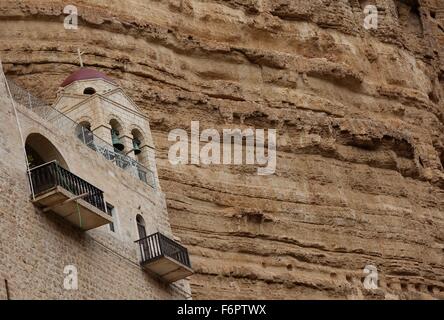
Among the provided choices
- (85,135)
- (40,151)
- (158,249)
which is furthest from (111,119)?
(158,249)

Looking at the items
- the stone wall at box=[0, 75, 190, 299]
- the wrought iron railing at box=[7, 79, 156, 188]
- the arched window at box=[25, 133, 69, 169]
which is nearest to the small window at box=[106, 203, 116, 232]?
the stone wall at box=[0, 75, 190, 299]

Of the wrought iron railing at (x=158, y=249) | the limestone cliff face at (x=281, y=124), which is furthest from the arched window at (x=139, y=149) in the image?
the limestone cliff face at (x=281, y=124)

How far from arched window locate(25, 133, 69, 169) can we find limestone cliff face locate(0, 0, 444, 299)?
8.05 meters

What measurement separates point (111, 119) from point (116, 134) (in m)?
0.31

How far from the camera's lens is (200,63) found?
38062 millimetres

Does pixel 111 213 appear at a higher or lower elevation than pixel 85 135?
lower

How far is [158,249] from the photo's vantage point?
2464 cm

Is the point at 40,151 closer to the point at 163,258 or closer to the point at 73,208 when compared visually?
the point at 73,208

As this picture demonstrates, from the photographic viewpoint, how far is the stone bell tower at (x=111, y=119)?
87.9 feet

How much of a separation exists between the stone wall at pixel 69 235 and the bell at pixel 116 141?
1.49 m

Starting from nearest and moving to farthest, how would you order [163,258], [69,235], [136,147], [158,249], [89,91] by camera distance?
[69,235] → [163,258] → [158,249] → [136,147] → [89,91]

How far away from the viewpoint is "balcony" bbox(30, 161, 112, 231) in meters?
22.2

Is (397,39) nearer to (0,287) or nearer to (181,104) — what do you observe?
(181,104)

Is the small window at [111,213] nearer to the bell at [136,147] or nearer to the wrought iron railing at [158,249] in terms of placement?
the wrought iron railing at [158,249]
